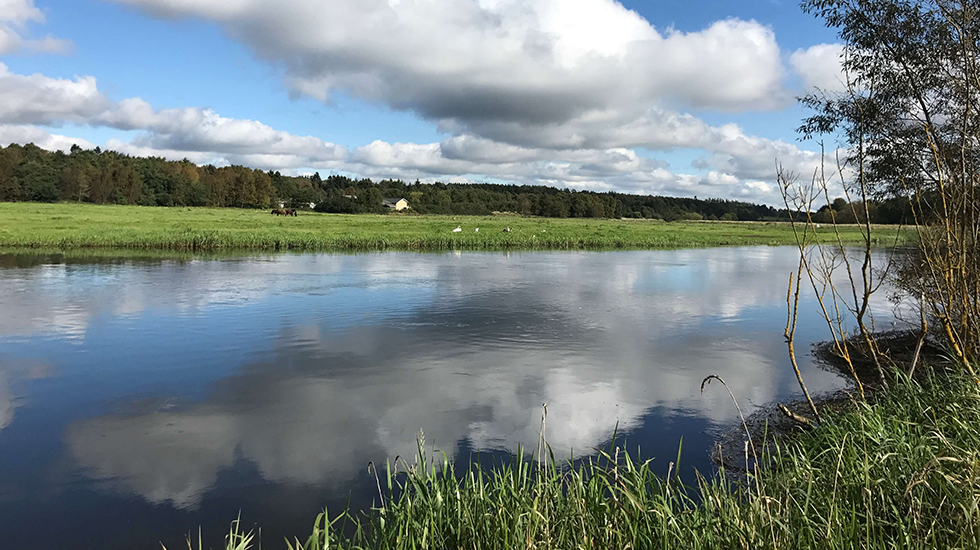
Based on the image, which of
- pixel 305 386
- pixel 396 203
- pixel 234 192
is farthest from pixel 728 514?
pixel 396 203

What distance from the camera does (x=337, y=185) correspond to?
138750 millimetres

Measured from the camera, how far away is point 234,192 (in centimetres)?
9244

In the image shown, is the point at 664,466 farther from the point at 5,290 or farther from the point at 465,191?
the point at 465,191

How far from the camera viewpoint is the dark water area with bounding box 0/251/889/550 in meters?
5.82

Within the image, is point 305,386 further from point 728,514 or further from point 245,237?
point 245,237

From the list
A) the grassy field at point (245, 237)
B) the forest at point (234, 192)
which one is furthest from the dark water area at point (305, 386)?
Answer: the forest at point (234, 192)

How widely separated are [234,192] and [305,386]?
3603 inches

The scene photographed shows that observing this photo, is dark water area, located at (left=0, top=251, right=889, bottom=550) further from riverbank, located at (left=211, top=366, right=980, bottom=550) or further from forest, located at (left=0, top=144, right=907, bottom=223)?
forest, located at (left=0, top=144, right=907, bottom=223)

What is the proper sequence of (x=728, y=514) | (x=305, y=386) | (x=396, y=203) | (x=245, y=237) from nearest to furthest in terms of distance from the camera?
1. (x=728, y=514)
2. (x=305, y=386)
3. (x=245, y=237)
4. (x=396, y=203)

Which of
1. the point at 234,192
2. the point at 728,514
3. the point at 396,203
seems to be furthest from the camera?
the point at 396,203

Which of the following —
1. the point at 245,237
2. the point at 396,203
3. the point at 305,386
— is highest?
the point at 396,203

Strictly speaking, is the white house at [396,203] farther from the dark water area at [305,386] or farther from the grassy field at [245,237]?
the dark water area at [305,386]

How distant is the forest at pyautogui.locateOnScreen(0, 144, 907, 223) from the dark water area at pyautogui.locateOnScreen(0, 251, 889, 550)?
43.2 m

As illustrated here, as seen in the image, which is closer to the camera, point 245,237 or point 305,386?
point 305,386
